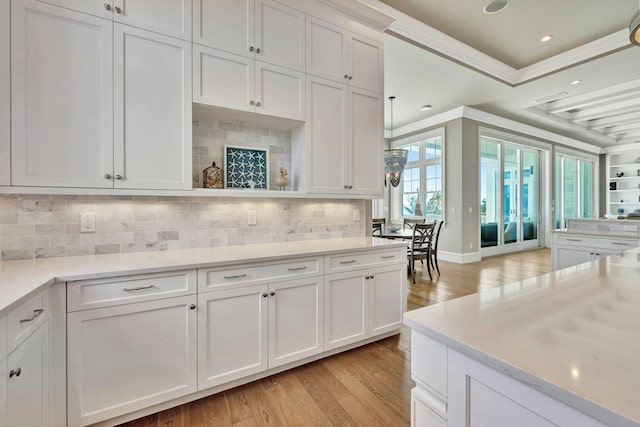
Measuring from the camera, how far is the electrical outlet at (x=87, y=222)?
1860 mm

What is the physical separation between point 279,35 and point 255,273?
1.84 metres

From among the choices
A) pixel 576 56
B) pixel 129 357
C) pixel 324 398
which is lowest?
pixel 324 398

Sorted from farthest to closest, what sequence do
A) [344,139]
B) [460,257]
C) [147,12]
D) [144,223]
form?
[460,257] → [344,139] → [144,223] → [147,12]

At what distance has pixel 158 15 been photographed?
183cm

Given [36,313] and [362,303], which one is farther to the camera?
[362,303]

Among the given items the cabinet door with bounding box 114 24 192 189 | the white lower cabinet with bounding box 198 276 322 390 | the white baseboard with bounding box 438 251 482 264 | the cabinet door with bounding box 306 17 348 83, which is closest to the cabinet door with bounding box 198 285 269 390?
the white lower cabinet with bounding box 198 276 322 390

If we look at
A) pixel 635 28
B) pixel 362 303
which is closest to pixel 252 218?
pixel 362 303

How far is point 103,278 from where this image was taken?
1484mm

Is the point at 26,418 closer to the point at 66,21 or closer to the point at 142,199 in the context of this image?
the point at 142,199

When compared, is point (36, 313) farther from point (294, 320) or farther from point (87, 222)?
point (294, 320)

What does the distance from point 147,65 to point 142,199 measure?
0.89 meters

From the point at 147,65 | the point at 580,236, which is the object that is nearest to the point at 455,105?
the point at 580,236

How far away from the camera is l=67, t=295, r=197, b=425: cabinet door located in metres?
1.45

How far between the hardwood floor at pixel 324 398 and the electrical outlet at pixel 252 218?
3.90ft
